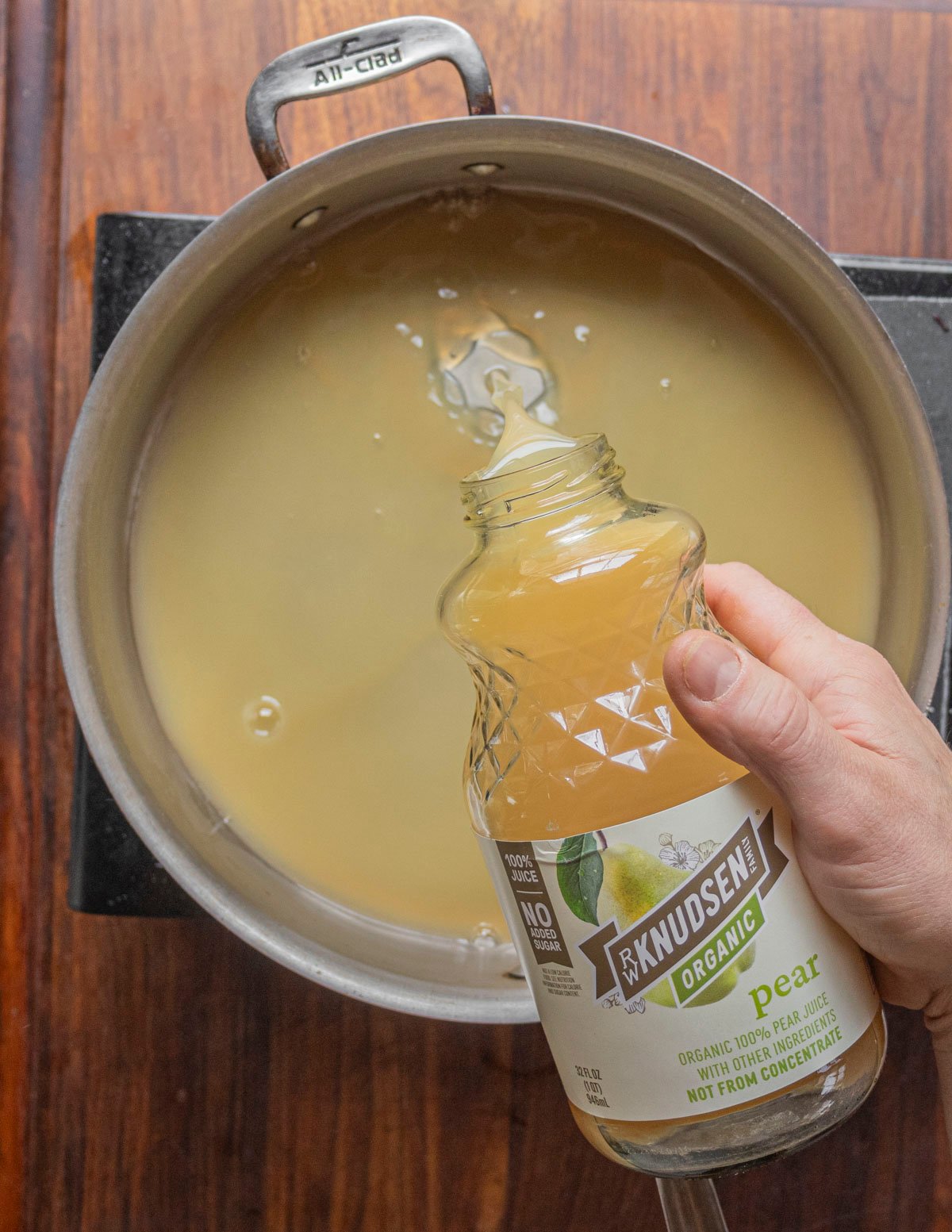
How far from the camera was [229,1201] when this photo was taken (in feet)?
2.62

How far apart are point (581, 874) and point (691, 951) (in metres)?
0.07

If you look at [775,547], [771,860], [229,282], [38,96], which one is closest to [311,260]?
[229,282]

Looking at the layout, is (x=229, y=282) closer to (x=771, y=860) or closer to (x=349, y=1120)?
(x=771, y=860)

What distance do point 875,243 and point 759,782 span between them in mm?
490

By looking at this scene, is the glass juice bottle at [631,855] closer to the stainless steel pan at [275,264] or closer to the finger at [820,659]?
the finger at [820,659]

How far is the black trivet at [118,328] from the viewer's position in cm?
71

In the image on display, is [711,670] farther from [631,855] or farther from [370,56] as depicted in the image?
[370,56]

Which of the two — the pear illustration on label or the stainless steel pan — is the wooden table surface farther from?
the pear illustration on label

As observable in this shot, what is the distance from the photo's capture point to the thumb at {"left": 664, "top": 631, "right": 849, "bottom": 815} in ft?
1.65

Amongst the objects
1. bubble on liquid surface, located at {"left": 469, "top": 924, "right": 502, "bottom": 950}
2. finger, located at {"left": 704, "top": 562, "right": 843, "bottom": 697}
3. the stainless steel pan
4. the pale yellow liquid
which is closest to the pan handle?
the stainless steel pan

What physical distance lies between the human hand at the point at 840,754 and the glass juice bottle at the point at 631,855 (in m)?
0.02

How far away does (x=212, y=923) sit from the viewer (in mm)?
789

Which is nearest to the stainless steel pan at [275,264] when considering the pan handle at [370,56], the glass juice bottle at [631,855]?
the pan handle at [370,56]

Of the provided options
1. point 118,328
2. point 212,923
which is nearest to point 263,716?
point 212,923
